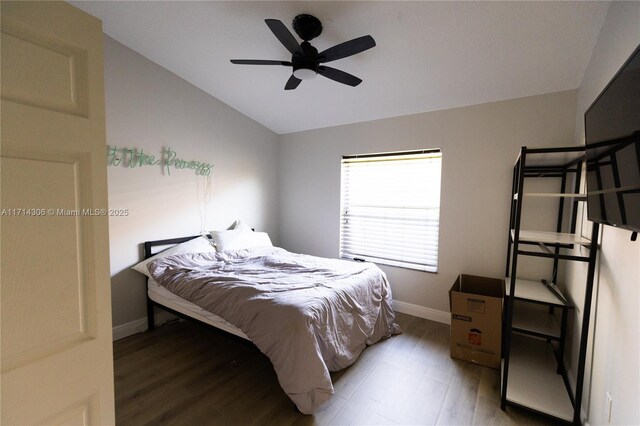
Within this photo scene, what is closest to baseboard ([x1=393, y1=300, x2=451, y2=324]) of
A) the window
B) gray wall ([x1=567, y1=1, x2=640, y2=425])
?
the window

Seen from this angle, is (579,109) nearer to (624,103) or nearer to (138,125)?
(624,103)

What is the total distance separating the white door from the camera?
0.65 meters

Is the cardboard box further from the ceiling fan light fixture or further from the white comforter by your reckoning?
the ceiling fan light fixture

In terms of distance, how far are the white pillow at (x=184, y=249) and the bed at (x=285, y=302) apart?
0.01 meters

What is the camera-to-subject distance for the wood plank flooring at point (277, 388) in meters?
1.80

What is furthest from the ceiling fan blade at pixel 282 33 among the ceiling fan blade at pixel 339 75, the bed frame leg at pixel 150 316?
the bed frame leg at pixel 150 316

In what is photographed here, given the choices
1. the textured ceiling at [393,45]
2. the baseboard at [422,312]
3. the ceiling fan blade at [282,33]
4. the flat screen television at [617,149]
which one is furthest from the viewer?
the baseboard at [422,312]

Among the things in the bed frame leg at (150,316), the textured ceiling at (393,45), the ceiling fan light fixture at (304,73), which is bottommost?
the bed frame leg at (150,316)

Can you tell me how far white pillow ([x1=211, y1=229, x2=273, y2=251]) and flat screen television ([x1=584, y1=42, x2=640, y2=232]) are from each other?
3177 mm

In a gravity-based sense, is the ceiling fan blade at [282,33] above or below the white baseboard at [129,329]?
above

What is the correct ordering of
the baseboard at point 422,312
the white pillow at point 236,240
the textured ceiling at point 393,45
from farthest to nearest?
1. the white pillow at point 236,240
2. the baseboard at point 422,312
3. the textured ceiling at point 393,45

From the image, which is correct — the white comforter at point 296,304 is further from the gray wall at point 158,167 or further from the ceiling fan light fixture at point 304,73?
the ceiling fan light fixture at point 304,73

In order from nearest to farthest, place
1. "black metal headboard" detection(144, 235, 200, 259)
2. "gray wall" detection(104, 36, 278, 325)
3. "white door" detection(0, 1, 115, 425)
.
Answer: "white door" detection(0, 1, 115, 425)
"gray wall" detection(104, 36, 278, 325)
"black metal headboard" detection(144, 235, 200, 259)

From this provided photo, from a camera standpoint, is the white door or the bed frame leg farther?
the bed frame leg
